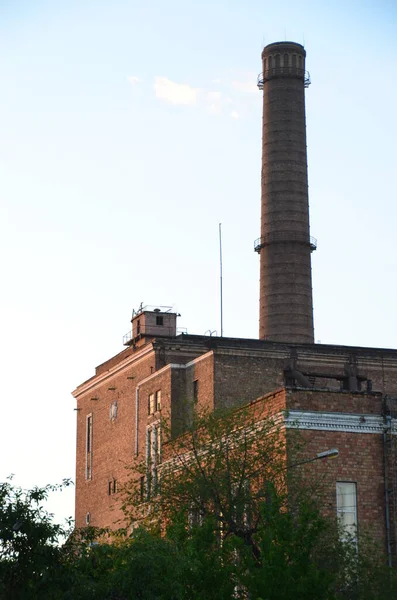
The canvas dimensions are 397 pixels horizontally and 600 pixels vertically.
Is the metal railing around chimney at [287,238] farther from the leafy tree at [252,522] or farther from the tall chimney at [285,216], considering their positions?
the leafy tree at [252,522]

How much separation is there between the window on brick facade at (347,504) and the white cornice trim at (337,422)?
201cm

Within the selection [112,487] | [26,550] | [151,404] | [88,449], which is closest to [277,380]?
[151,404]

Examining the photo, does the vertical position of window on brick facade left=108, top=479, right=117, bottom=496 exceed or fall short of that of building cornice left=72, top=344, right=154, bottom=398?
it falls short

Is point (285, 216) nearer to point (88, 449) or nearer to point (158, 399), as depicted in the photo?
point (88, 449)

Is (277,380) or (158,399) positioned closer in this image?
(277,380)

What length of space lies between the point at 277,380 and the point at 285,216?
24827 millimetres

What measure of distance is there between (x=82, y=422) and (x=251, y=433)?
1312 inches

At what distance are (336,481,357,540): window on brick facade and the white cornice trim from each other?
2.01m

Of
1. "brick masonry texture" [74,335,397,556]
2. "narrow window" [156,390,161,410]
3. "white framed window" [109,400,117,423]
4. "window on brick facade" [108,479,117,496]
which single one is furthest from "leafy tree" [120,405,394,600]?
"white framed window" [109,400,117,423]

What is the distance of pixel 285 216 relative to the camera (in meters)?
89.1

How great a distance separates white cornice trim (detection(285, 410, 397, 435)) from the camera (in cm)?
4900

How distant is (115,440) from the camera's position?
75000 mm

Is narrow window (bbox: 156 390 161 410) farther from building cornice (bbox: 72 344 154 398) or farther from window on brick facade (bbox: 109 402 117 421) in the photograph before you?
window on brick facade (bbox: 109 402 117 421)

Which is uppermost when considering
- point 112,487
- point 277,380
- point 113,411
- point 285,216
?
point 285,216
